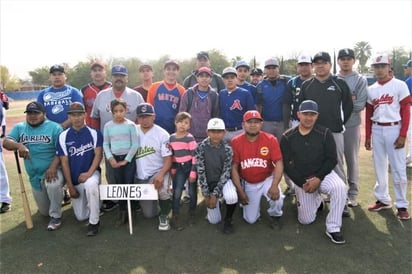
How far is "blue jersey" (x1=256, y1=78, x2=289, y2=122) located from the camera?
5730 mm

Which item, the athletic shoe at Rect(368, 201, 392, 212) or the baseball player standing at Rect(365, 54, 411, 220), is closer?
the baseball player standing at Rect(365, 54, 411, 220)

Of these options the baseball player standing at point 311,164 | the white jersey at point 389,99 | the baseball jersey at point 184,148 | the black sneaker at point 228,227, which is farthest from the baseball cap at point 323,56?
the black sneaker at point 228,227

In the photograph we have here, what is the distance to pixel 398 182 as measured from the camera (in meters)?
4.83

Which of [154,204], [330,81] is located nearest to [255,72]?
[330,81]

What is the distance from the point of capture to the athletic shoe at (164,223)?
4609 mm

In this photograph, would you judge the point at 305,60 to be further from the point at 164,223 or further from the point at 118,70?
the point at 164,223

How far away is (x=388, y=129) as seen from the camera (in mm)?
4852

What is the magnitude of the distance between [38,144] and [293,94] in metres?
4.45

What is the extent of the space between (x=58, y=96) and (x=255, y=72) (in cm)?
471

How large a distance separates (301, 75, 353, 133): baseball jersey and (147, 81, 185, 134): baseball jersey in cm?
234

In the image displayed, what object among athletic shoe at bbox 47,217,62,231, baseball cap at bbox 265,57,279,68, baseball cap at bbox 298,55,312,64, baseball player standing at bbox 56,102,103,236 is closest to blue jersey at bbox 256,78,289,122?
baseball cap at bbox 265,57,279,68

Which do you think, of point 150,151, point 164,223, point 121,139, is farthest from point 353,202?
point 121,139

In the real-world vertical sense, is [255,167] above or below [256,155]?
below

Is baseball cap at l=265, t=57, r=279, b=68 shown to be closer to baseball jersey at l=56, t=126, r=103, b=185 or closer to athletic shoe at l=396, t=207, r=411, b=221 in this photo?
athletic shoe at l=396, t=207, r=411, b=221
